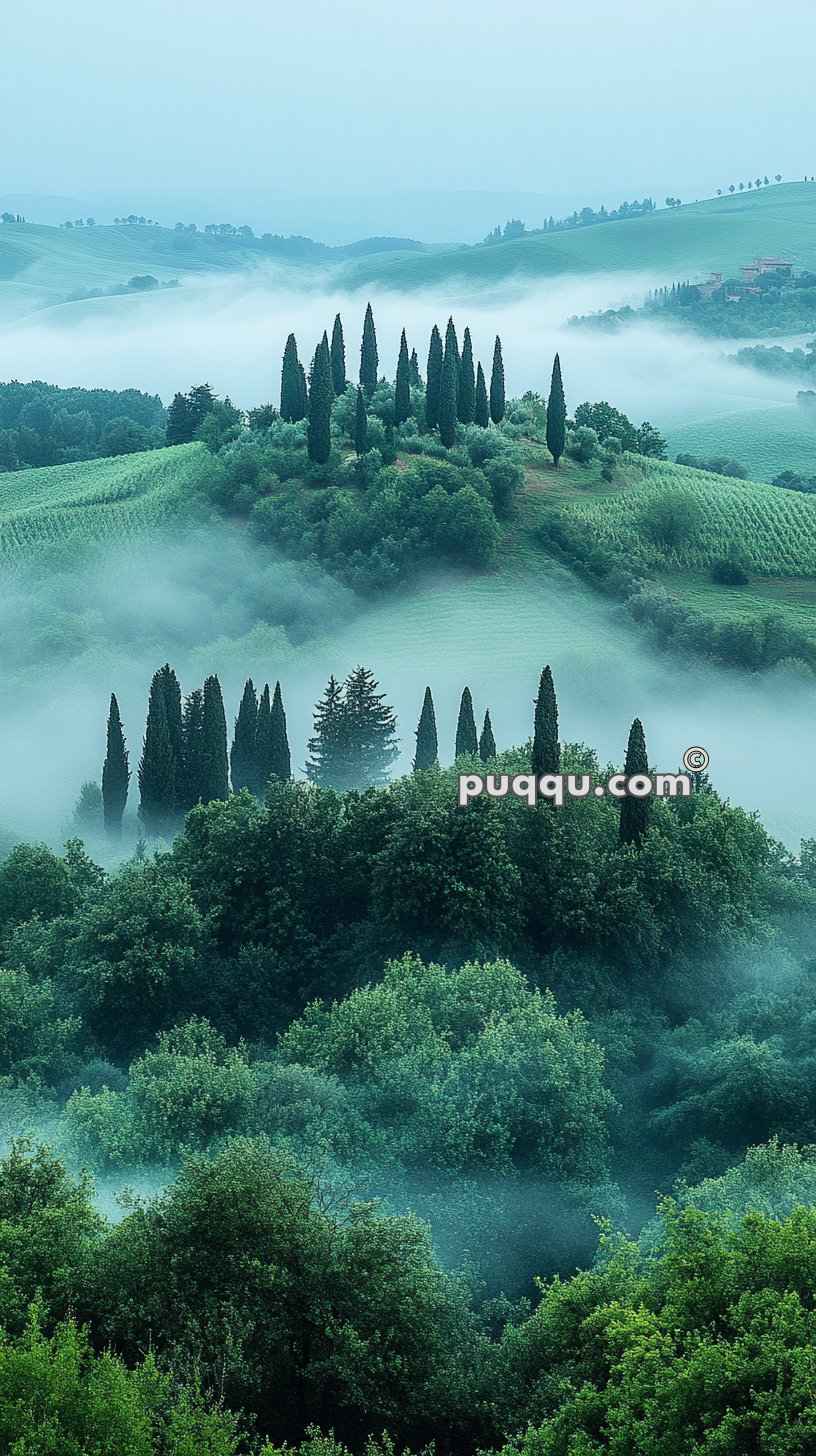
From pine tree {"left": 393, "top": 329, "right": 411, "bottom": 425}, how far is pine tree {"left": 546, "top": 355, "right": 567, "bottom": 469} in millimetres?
12017

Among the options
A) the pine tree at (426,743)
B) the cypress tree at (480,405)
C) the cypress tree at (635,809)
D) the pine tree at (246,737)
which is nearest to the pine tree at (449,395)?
the cypress tree at (480,405)

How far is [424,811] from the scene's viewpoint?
181 feet

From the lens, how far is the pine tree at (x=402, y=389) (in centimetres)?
11956

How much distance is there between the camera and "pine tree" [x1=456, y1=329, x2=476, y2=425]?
12238 cm

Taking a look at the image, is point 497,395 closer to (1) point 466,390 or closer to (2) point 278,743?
(1) point 466,390

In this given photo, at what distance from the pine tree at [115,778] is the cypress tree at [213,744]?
6313 mm

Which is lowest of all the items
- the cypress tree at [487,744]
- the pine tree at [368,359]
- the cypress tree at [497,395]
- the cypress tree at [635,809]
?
the cypress tree at [487,744]

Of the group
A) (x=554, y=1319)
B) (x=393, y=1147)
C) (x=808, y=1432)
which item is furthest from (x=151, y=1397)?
(x=393, y=1147)

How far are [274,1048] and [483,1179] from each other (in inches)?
504

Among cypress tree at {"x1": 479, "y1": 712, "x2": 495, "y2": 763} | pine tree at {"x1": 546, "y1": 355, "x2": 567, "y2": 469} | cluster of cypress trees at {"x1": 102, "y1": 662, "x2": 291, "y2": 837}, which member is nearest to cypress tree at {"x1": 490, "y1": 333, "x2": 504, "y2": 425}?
pine tree at {"x1": 546, "y1": 355, "x2": 567, "y2": 469}

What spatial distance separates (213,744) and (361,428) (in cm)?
4479

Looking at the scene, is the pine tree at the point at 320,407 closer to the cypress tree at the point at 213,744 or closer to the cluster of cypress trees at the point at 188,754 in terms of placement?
the cluster of cypress trees at the point at 188,754

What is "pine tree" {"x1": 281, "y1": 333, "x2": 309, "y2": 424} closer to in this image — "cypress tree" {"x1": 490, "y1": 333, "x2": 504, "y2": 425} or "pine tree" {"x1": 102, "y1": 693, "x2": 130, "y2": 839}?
"cypress tree" {"x1": 490, "y1": 333, "x2": 504, "y2": 425}

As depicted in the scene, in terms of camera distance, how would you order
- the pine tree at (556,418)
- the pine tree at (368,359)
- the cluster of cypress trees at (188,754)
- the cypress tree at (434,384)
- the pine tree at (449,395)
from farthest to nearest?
the pine tree at (368,359) < the pine tree at (556,418) < the cypress tree at (434,384) < the pine tree at (449,395) < the cluster of cypress trees at (188,754)
